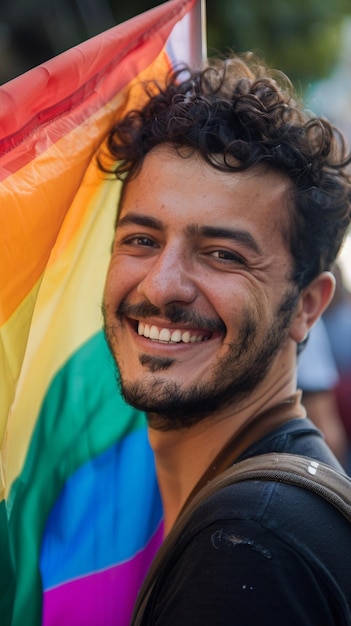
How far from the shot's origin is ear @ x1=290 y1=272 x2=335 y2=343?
2.18 metres

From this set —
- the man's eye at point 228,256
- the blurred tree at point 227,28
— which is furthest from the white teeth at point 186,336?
the blurred tree at point 227,28

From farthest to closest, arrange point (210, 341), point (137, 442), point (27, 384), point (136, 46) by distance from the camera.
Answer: point (137, 442), point (136, 46), point (27, 384), point (210, 341)

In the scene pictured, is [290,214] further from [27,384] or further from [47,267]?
[27,384]

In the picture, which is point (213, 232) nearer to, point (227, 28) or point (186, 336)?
point (186, 336)

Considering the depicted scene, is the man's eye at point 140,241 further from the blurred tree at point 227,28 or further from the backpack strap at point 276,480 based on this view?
the blurred tree at point 227,28

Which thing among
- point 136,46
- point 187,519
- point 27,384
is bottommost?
point 187,519

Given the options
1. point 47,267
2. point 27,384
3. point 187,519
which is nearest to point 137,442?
point 27,384

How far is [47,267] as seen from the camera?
2.12 m

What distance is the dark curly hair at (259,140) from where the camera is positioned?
208cm

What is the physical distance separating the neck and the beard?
4cm

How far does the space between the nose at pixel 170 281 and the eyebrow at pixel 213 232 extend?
0.07 m

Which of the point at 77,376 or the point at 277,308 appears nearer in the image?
the point at 277,308

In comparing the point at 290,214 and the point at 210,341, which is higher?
the point at 290,214

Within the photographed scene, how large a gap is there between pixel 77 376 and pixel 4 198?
682 mm
